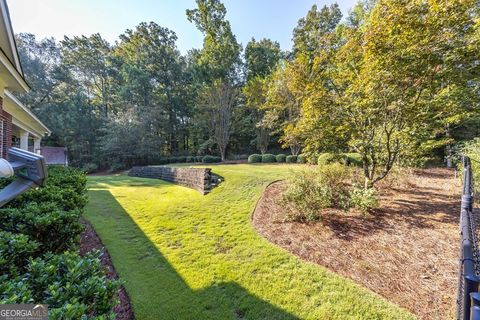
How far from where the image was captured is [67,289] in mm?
1344

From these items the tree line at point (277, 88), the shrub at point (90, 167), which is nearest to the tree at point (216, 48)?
the tree line at point (277, 88)

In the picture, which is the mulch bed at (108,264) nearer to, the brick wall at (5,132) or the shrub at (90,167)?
the brick wall at (5,132)

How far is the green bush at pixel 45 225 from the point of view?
7.65 ft

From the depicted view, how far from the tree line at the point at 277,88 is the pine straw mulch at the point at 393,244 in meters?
1.63

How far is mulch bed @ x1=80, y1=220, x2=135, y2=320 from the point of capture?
2801 mm

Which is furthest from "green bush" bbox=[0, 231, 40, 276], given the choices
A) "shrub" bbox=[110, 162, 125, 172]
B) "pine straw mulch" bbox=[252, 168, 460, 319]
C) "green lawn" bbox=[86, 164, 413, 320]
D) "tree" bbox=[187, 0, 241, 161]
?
"shrub" bbox=[110, 162, 125, 172]

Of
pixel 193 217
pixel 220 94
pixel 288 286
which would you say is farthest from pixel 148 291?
pixel 220 94

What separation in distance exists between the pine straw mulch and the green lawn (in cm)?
29

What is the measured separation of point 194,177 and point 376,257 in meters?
7.47

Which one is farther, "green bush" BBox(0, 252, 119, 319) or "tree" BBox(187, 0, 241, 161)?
"tree" BBox(187, 0, 241, 161)

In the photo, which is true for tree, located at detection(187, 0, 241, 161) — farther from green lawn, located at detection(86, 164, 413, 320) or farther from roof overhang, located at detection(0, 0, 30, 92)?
roof overhang, located at detection(0, 0, 30, 92)

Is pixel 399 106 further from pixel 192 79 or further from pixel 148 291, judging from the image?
pixel 192 79

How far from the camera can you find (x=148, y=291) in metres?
3.16

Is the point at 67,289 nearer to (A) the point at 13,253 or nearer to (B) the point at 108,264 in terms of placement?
(A) the point at 13,253
